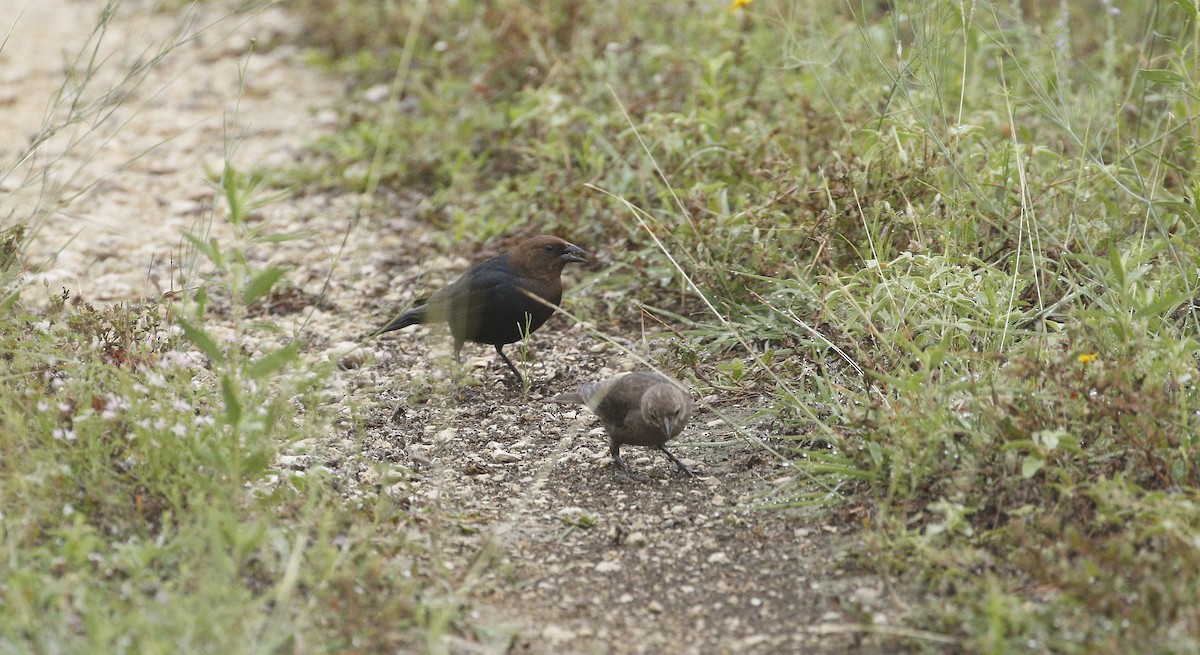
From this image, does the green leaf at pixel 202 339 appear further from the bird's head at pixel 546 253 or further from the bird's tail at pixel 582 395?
the bird's head at pixel 546 253

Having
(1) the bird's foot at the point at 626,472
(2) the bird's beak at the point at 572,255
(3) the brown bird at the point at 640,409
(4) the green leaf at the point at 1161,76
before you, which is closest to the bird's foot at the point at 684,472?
(3) the brown bird at the point at 640,409

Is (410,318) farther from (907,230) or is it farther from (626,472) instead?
(907,230)

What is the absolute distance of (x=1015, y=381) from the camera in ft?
12.3

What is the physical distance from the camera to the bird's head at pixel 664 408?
13.8 ft

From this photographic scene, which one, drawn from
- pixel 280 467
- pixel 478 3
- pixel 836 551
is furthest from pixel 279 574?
pixel 478 3

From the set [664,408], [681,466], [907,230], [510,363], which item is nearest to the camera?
[664,408]

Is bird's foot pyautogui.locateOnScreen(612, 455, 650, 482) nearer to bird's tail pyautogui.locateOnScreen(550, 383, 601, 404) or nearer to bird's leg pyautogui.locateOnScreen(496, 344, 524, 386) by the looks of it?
bird's tail pyautogui.locateOnScreen(550, 383, 601, 404)

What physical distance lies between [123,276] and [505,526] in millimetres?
3314

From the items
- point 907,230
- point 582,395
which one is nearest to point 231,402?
point 582,395

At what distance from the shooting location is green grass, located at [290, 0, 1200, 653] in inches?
134

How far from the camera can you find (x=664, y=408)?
4.20 metres

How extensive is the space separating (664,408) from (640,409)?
10 centimetres

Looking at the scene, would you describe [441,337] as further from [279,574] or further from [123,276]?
[279,574]

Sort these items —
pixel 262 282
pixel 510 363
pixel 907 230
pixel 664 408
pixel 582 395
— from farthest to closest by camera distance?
pixel 510 363
pixel 907 230
pixel 582 395
pixel 664 408
pixel 262 282
